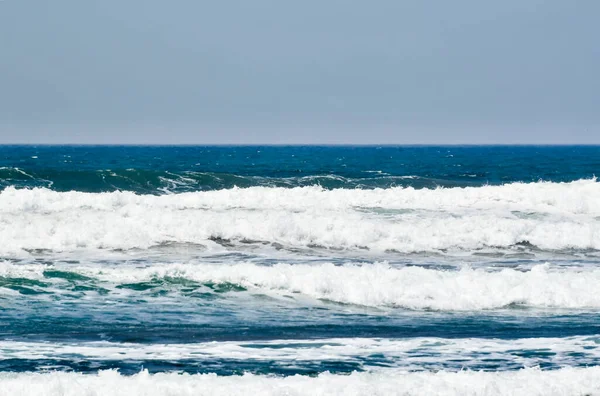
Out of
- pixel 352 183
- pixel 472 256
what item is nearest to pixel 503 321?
pixel 472 256

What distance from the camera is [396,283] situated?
46.4 feet

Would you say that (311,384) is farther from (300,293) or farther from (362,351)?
(300,293)

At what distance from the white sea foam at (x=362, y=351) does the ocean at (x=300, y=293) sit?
0.04 metres

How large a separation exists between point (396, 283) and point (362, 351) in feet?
13.6

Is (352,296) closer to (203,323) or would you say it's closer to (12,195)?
(203,323)

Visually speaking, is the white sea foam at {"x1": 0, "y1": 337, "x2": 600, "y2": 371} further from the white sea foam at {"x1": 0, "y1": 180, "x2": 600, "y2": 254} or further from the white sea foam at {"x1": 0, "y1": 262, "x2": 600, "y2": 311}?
the white sea foam at {"x1": 0, "y1": 180, "x2": 600, "y2": 254}

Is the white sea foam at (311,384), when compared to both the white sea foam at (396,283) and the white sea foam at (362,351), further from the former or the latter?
the white sea foam at (396,283)

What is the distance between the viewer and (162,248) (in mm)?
19344

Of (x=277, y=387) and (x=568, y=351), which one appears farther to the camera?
(x=568, y=351)

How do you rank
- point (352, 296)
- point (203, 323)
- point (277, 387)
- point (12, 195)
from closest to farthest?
point (277, 387), point (203, 323), point (352, 296), point (12, 195)

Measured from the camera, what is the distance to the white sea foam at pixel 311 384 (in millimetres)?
8266

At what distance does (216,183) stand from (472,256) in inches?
762

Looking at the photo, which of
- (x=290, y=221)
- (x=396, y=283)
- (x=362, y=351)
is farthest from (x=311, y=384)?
(x=290, y=221)

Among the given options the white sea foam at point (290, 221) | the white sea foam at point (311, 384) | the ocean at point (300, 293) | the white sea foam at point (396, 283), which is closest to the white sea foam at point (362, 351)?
Answer: the ocean at point (300, 293)
